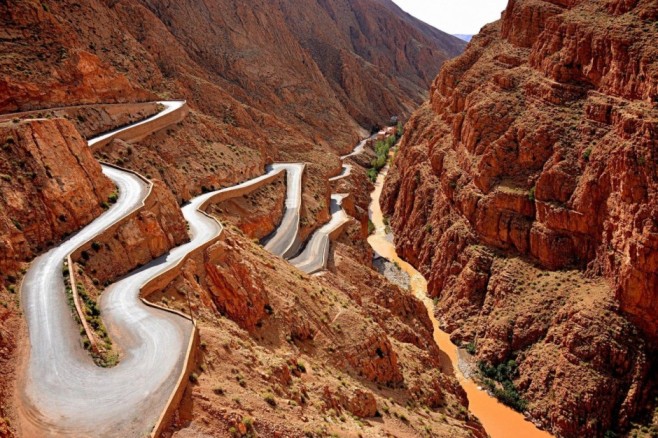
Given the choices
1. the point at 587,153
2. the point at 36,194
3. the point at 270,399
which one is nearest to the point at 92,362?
the point at 270,399

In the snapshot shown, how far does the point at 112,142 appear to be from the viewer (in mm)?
37156

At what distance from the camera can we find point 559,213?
3947 cm

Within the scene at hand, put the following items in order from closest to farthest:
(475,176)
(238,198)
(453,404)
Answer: (453,404), (238,198), (475,176)

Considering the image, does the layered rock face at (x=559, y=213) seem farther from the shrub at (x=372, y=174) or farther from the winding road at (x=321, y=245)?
the shrub at (x=372, y=174)

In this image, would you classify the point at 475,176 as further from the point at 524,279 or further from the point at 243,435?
the point at 243,435

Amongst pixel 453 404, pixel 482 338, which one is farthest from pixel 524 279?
pixel 453 404

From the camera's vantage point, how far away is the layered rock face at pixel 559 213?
32469 mm

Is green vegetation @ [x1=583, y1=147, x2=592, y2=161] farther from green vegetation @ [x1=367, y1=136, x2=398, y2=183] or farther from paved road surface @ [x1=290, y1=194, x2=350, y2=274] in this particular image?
green vegetation @ [x1=367, y1=136, x2=398, y2=183]

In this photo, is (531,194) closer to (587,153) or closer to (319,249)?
(587,153)

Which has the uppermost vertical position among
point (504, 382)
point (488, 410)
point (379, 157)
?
point (379, 157)

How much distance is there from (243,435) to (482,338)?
1142 inches

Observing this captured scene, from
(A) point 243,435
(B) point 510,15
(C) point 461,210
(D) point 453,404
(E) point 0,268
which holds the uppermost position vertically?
(B) point 510,15

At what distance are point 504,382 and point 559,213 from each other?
14108 millimetres

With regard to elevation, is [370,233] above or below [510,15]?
below
